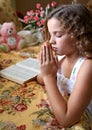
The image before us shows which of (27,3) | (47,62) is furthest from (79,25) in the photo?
(27,3)

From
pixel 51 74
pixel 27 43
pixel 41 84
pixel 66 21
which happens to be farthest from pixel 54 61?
pixel 27 43

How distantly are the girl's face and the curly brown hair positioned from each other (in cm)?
2

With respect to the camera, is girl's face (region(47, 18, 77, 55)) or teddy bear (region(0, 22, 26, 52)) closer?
girl's face (region(47, 18, 77, 55))

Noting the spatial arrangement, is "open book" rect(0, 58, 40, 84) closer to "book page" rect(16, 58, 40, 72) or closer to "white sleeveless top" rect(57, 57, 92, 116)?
"book page" rect(16, 58, 40, 72)

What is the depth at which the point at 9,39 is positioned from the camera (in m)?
1.66

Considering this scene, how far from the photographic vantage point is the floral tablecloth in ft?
2.79

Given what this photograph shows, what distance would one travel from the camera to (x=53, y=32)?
84 centimetres

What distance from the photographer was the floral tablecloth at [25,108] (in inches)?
33.5

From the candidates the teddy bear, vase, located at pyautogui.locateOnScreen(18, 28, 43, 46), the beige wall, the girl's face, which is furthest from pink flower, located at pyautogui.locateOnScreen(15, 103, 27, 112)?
the beige wall

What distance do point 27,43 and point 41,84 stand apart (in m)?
0.65

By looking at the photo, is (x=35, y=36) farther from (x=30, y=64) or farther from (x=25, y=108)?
(x=25, y=108)

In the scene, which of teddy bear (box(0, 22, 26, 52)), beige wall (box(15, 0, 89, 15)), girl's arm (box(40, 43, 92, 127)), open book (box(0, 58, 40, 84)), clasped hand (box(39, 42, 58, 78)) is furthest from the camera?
beige wall (box(15, 0, 89, 15))

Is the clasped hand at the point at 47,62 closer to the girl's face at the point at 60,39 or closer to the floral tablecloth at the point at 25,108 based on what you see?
the girl's face at the point at 60,39

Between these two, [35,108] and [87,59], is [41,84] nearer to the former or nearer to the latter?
[35,108]
